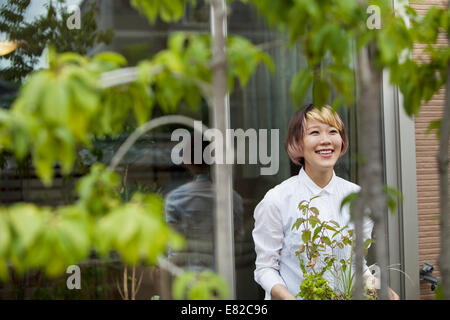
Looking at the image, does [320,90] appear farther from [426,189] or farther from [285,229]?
[426,189]

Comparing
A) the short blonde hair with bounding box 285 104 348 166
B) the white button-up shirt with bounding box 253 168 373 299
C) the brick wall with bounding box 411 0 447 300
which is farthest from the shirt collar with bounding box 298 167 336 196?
the brick wall with bounding box 411 0 447 300

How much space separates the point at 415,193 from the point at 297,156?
1061 millimetres

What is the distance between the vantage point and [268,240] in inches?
93.0

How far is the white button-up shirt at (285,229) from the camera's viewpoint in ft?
7.61

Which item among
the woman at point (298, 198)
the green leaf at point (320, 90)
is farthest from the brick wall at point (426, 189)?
the green leaf at point (320, 90)

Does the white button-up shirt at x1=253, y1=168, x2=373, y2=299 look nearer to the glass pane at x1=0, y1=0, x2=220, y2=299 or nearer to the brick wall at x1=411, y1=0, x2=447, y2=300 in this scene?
the glass pane at x1=0, y1=0, x2=220, y2=299

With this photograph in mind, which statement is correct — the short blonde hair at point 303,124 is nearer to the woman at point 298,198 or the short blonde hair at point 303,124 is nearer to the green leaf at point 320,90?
the woman at point 298,198

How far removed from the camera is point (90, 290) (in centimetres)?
325

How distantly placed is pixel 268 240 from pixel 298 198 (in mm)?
250

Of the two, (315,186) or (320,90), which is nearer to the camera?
(320,90)

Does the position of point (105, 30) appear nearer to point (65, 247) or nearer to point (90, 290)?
point (90, 290)

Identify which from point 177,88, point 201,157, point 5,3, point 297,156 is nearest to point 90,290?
point 201,157

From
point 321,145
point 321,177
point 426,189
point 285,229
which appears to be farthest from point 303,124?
point 426,189

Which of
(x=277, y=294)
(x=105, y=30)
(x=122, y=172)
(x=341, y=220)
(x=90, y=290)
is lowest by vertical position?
Result: (x=90, y=290)
